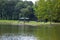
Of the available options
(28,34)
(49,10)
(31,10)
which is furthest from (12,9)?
(28,34)

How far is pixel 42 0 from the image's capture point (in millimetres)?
53188

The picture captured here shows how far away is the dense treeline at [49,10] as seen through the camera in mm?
51469

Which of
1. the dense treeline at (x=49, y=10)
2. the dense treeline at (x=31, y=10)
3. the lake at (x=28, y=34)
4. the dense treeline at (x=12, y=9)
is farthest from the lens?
the dense treeline at (x=12, y=9)

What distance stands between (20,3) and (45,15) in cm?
2031

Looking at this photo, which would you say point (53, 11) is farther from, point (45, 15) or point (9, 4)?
point (9, 4)

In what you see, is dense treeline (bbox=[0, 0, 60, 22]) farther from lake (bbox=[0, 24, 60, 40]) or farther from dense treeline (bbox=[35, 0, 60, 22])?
lake (bbox=[0, 24, 60, 40])

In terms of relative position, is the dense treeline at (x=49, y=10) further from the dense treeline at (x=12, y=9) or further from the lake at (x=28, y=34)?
the lake at (x=28, y=34)

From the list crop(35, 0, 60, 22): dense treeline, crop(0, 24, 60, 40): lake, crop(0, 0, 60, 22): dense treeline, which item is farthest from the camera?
crop(0, 0, 60, 22): dense treeline

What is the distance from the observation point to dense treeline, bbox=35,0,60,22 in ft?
169

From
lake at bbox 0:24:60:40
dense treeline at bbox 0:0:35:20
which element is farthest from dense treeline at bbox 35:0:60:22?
lake at bbox 0:24:60:40

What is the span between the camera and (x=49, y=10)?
5219 centimetres

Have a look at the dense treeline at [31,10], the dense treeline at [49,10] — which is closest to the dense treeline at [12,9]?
the dense treeline at [31,10]

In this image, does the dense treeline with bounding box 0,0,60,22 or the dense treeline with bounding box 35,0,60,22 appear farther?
the dense treeline with bounding box 0,0,60,22

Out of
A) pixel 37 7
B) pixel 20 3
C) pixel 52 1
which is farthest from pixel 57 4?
pixel 20 3
